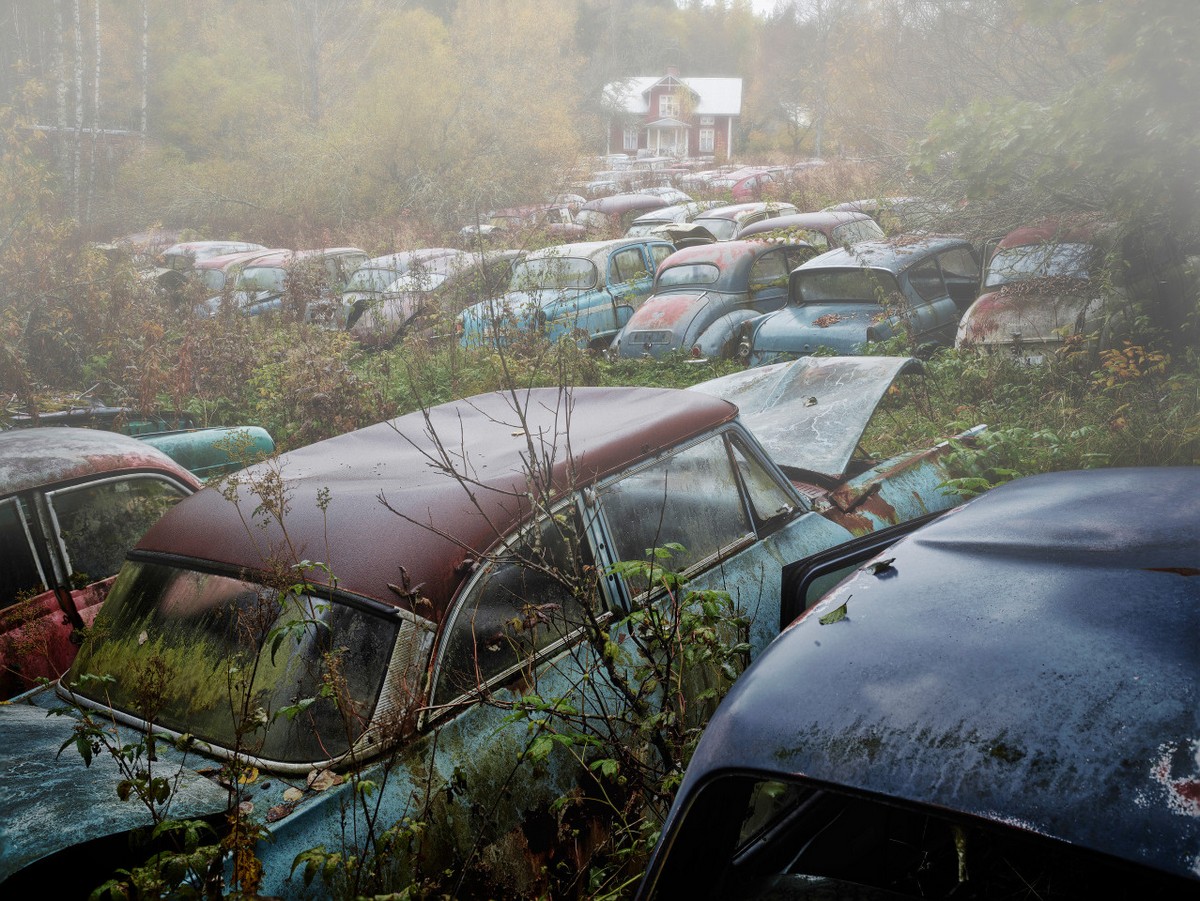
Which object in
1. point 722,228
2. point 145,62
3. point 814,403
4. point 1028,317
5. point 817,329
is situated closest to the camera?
point 814,403

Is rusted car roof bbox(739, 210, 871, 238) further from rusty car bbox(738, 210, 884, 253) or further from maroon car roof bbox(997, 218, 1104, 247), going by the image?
maroon car roof bbox(997, 218, 1104, 247)

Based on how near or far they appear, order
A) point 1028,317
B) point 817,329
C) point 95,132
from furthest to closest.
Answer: point 95,132
point 817,329
point 1028,317

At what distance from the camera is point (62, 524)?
421 centimetres

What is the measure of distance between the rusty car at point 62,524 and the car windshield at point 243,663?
0.73 metres

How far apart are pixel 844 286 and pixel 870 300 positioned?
34 centimetres

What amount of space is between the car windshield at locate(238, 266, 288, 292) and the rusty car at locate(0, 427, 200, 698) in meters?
9.39

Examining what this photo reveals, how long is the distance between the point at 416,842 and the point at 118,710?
115 centimetres

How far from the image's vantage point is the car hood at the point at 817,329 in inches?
359

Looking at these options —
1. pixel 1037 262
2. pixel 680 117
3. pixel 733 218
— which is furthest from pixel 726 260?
pixel 680 117

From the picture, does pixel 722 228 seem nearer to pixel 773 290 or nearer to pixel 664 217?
pixel 664 217

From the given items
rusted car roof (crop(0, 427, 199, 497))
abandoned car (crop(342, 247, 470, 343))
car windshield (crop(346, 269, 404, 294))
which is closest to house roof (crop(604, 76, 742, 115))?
car windshield (crop(346, 269, 404, 294))

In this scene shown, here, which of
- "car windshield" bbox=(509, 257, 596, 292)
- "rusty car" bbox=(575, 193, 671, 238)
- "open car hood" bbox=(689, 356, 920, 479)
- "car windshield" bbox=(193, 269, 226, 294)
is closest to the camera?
"open car hood" bbox=(689, 356, 920, 479)

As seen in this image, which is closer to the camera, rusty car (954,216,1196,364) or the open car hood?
the open car hood

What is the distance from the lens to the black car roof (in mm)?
1346
